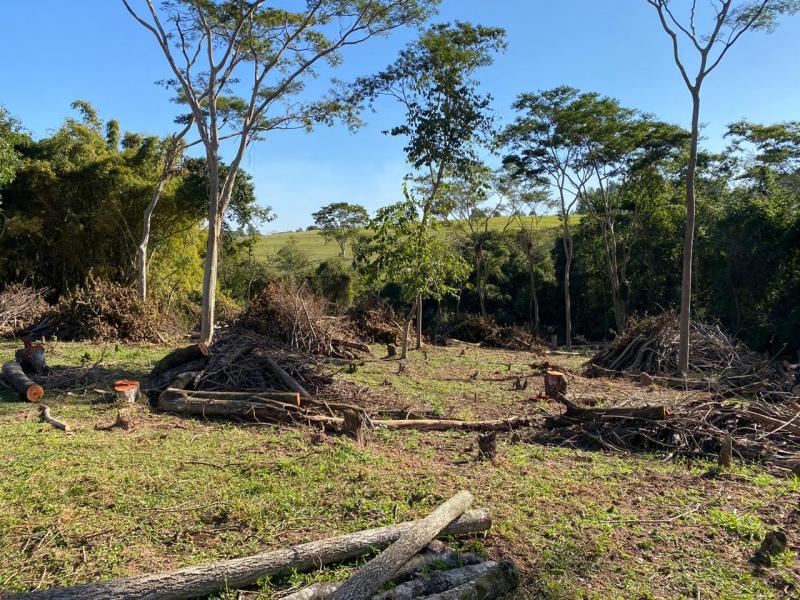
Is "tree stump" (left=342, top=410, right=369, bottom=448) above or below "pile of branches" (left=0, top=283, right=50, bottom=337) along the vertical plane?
below

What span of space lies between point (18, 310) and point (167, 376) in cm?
870

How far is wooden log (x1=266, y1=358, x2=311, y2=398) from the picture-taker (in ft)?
26.8

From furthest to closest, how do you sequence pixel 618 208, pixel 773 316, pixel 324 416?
1. pixel 618 208
2. pixel 773 316
3. pixel 324 416

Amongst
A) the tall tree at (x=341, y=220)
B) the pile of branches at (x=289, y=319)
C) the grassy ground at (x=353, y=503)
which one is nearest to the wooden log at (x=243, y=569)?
the grassy ground at (x=353, y=503)

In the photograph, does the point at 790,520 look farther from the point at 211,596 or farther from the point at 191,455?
the point at 191,455

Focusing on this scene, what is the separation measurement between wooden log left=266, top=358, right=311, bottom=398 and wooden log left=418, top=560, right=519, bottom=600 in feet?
16.2

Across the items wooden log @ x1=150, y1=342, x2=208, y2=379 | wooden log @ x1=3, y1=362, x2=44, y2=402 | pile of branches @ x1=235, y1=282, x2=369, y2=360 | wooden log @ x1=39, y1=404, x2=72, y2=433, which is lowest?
wooden log @ x1=39, y1=404, x2=72, y2=433

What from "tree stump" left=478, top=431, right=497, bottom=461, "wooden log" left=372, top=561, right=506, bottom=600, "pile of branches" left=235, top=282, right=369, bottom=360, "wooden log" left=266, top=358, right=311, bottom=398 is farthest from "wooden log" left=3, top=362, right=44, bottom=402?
"wooden log" left=372, top=561, right=506, bottom=600

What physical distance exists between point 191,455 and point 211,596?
105 inches

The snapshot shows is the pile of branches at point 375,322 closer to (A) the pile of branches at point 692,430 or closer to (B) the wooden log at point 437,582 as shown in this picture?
(A) the pile of branches at point 692,430

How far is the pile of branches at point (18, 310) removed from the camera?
14133 mm

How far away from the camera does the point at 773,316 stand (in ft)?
59.3

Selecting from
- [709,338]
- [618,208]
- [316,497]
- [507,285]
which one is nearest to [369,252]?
[709,338]

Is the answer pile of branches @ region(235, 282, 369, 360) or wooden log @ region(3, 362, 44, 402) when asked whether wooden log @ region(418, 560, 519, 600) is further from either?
pile of branches @ region(235, 282, 369, 360)
